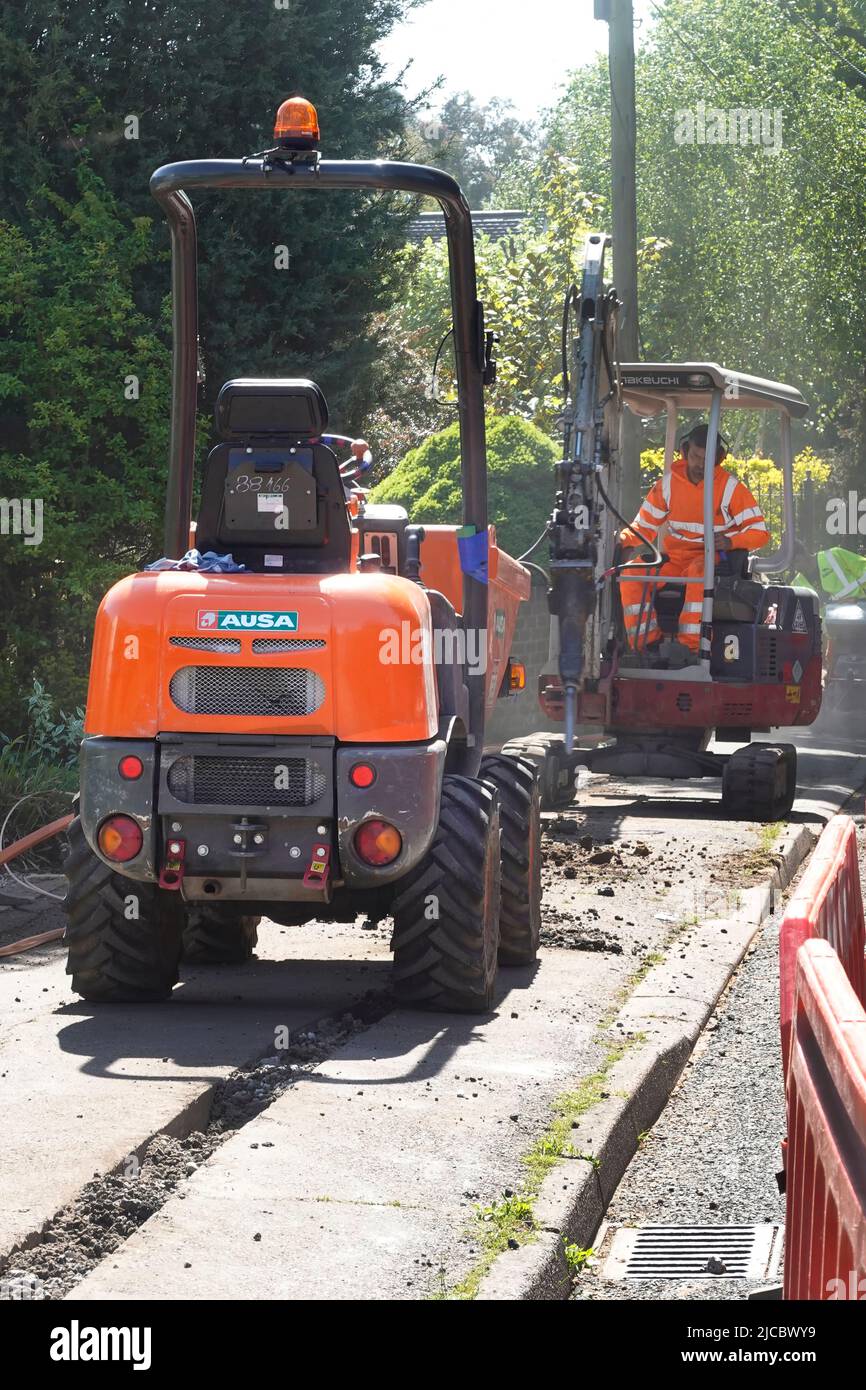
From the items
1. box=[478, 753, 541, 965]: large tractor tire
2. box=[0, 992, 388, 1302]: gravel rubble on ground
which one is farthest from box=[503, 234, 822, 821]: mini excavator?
box=[0, 992, 388, 1302]: gravel rubble on ground

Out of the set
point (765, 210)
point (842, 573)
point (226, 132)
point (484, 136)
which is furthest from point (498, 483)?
point (484, 136)

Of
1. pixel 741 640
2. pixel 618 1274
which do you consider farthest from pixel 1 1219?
pixel 741 640

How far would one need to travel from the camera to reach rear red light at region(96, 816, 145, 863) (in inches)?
275

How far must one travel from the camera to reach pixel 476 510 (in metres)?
7.58

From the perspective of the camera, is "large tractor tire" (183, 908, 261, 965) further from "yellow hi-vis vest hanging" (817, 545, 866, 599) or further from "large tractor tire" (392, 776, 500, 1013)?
"yellow hi-vis vest hanging" (817, 545, 866, 599)

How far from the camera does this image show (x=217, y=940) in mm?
8453

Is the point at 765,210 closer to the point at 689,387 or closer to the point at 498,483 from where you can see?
the point at 498,483

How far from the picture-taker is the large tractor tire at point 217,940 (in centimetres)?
842

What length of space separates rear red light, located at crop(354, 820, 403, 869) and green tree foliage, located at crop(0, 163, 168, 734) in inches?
221

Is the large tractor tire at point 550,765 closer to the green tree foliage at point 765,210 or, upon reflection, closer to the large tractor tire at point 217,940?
the large tractor tire at point 217,940

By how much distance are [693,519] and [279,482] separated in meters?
7.08

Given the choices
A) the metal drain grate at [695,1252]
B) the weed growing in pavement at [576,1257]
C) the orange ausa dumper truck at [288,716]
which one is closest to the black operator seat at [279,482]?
the orange ausa dumper truck at [288,716]
